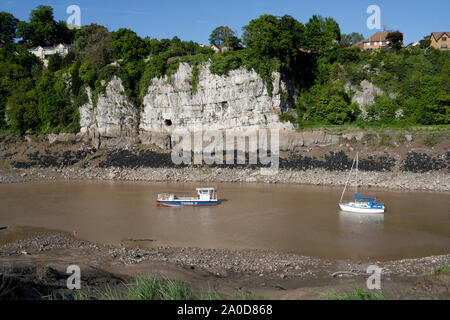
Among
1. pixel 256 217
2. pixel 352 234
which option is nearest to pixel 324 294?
pixel 352 234

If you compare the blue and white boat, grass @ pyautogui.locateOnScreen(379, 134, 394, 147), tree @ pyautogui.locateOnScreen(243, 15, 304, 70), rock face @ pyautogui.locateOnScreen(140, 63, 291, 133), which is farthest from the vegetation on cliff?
the blue and white boat

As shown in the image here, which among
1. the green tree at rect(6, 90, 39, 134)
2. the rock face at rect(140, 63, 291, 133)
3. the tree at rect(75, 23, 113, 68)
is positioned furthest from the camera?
the tree at rect(75, 23, 113, 68)

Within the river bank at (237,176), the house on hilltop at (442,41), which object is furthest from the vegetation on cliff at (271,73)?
the house on hilltop at (442,41)

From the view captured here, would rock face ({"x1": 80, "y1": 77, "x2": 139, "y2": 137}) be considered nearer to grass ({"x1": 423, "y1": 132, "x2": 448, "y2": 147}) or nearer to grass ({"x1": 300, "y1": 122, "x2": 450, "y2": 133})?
grass ({"x1": 300, "y1": 122, "x2": 450, "y2": 133})

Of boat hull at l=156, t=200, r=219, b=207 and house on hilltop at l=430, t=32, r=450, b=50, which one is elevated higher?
house on hilltop at l=430, t=32, r=450, b=50

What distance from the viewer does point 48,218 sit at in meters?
18.0

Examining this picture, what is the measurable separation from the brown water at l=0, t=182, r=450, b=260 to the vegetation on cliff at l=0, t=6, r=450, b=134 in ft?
38.8

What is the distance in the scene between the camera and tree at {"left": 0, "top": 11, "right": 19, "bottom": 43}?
1993 inches

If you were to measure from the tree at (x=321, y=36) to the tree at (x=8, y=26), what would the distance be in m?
45.2

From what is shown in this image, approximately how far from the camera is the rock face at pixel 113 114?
34.2 metres

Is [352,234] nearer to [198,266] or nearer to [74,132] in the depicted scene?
[198,266]

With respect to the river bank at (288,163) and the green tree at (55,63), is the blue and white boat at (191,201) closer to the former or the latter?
the river bank at (288,163)

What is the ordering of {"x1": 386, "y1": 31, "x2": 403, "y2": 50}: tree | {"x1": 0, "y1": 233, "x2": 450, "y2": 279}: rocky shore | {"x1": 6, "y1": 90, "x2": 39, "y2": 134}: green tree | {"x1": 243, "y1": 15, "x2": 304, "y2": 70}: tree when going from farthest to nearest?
1. {"x1": 386, "y1": 31, "x2": 403, "y2": 50}: tree
2. {"x1": 6, "y1": 90, "x2": 39, "y2": 134}: green tree
3. {"x1": 243, "y1": 15, "x2": 304, "y2": 70}: tree
4. {"x1": 0, "y1": 233, "x2": 450, "y2": 279}: rocky shore
